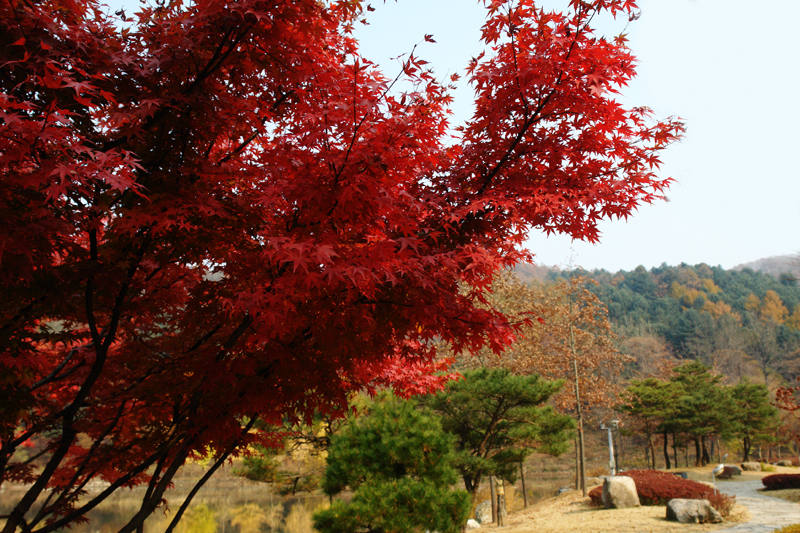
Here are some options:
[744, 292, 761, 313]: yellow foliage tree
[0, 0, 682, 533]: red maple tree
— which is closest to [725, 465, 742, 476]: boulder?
[0, 0, 682, 533]: red maple tree

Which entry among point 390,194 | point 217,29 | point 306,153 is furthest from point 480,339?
point 217,29

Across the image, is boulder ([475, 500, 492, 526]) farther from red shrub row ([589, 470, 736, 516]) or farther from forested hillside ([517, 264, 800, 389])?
forested hillside ([517, 264, 800, 389])

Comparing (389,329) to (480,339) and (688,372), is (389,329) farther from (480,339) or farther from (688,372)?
(688,372)

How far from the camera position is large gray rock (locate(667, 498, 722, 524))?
998 cm

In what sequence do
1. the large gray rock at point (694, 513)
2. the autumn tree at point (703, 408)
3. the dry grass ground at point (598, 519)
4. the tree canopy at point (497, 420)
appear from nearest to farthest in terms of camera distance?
the dry grass ground at point (598, 519), the large gray rock at point (694, 513), the tree canopy at point (497, 420), the autumn tree at point (703, 408)

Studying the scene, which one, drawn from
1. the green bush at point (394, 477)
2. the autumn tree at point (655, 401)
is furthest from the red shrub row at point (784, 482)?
the green bush at point (394, 477)

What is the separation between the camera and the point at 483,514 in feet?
49.5

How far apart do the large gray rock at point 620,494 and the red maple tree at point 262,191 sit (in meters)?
11.1

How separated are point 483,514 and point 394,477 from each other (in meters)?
8.89

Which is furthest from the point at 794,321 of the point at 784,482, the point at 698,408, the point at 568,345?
the point at 568,345

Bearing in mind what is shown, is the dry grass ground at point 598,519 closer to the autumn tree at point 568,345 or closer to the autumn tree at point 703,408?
the autumn tree at point 568,345

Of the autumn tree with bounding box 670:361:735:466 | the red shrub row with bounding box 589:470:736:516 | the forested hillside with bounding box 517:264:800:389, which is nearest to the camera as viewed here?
the red shrub row with bounding box 589:470:736:516

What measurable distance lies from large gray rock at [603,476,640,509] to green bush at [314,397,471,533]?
6.39 metres

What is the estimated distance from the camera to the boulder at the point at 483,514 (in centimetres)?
1477
